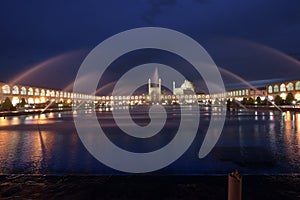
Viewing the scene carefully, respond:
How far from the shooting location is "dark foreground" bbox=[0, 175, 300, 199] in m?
5.86

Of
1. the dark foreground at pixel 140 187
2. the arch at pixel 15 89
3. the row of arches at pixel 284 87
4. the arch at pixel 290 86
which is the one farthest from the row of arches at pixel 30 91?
the arch at pixel 290 86

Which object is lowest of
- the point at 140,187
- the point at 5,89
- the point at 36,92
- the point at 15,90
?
the point at 140,187

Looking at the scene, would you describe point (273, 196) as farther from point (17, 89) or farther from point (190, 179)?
point (17, 89)

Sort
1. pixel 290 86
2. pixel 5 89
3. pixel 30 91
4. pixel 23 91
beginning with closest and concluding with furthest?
pixel 5 89
pixel 23 91
pixel 30 91
pixel 290 86

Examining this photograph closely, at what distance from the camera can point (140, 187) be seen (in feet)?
21.0

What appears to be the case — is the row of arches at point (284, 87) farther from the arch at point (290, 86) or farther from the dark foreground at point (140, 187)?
the dark foreground at point (140, 187)

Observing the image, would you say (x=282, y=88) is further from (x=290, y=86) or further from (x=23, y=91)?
(x=23, y=91)

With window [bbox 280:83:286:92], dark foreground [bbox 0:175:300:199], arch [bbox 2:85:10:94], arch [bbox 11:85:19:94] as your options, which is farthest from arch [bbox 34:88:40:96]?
dark foreground [bbox 0:175:300:199]

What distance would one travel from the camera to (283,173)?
7.59 m

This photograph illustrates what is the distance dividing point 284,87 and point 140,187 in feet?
394

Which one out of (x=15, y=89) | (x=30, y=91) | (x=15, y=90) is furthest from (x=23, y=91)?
(x=15, y=89)

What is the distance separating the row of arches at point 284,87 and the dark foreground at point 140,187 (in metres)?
111

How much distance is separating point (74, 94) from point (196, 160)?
564 feet

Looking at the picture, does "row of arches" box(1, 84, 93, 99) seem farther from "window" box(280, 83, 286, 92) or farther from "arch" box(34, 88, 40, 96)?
"window" box(280, 83, 286, 92)
